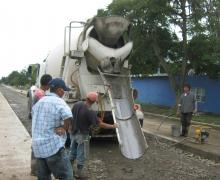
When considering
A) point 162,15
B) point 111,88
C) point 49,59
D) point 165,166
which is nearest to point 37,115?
point 165,166

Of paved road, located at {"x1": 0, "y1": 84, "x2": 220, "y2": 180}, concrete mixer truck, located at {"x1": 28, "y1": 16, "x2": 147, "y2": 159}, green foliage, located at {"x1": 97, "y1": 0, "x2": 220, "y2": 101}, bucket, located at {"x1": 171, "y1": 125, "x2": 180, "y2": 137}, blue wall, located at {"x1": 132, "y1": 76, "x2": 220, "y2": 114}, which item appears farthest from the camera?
blue wall, located at {"x1": 132, "y1": 76, "x2": 220, "y2": 114}

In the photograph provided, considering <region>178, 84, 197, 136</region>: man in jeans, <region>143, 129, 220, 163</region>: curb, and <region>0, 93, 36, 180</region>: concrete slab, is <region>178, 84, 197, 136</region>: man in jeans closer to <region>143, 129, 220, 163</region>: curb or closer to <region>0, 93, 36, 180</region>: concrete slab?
<region>143, 129, 220, 163</region>: curb

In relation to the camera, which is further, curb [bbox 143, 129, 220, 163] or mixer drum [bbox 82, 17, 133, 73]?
mixer drum [bbox 82, 17, 133, 73]

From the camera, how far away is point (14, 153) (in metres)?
11.0

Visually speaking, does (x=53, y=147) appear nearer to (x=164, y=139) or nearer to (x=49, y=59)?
(x=164, y=139)

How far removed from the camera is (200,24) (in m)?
24.5

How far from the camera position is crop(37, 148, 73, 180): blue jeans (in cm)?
568

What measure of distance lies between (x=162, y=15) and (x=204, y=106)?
6.11m

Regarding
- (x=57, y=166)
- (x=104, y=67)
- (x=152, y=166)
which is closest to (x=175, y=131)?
(x=104, y=67)

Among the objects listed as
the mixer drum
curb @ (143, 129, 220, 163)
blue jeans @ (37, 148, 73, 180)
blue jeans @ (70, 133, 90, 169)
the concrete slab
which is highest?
the mixer drum

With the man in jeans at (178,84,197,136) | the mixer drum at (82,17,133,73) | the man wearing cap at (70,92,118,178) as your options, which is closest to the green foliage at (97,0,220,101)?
the man in jeans at (178,84,197,136)

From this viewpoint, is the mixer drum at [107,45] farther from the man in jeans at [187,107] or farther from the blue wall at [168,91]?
the blue wall at [168,91]

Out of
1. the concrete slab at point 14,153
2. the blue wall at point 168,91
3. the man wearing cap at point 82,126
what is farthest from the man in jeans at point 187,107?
the blue wall at point 168,91

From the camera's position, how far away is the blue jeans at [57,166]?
224 inches
